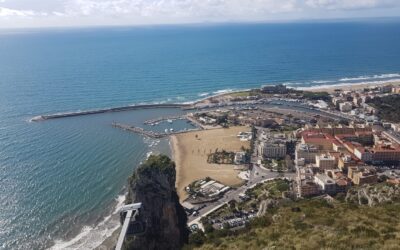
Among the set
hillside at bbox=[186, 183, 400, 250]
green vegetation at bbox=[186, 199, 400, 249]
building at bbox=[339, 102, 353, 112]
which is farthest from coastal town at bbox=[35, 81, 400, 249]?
green vegetation at bbox=[186, 199, 400, 249]

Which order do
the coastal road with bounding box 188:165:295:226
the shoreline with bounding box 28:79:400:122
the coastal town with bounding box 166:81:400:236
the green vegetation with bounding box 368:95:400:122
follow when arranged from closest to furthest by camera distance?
the coastal road with bounding box 188:165:295:226 < the coastal town with bounding box 166:81:400:236 < the green vegetation with bounding box 368:95:400:122 < the shoreline with bounding box 28:79:400:122

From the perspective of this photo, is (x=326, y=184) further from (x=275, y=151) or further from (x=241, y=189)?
(x=275, y=151)

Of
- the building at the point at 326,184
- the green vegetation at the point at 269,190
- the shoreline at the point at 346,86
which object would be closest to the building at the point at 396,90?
the shoreline at the point at 346,86

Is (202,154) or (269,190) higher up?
(269,190)

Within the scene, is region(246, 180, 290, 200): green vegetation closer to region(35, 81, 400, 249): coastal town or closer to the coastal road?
region(35, 81, 400, 249): coastal town

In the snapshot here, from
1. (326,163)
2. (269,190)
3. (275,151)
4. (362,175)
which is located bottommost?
(269,190)

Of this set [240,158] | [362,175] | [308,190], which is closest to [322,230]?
Result: [308,190]

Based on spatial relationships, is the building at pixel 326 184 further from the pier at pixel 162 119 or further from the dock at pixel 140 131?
the pier at pixel 162 119
